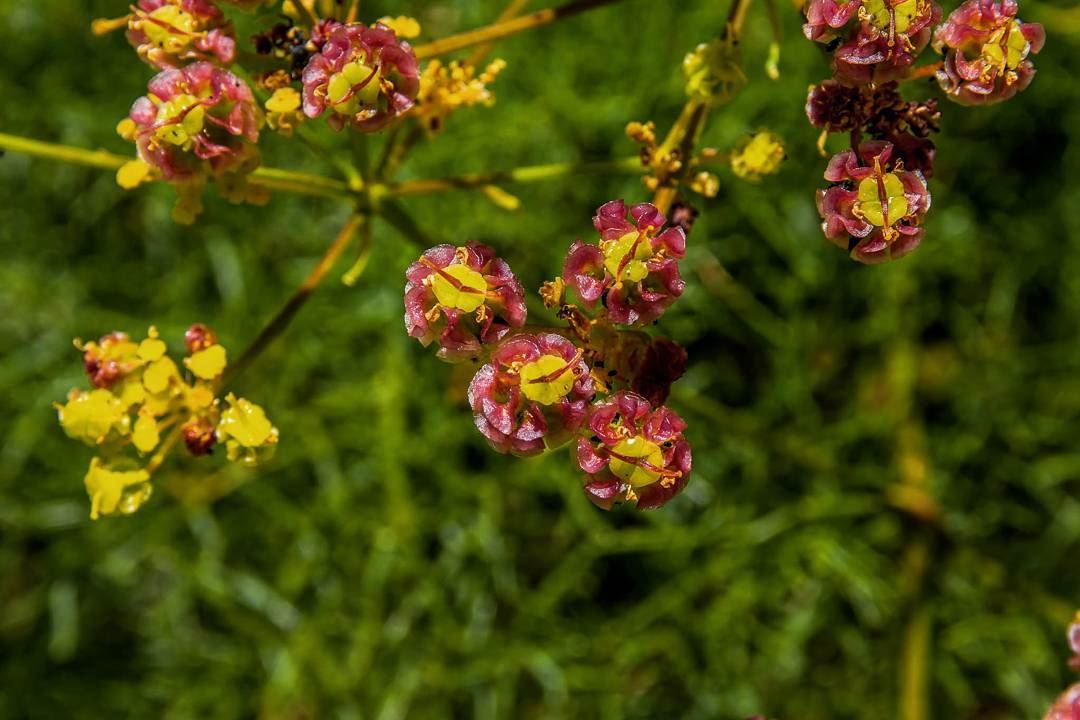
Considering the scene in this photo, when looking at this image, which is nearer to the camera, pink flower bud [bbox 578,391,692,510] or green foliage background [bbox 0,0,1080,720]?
pink flower bud [bbox 578,391,692,510]

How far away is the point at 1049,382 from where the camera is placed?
2.05 meters

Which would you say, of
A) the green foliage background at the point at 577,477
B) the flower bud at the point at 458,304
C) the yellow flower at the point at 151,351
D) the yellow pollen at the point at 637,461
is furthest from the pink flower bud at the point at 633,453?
the green foliage background at the point at 577,477

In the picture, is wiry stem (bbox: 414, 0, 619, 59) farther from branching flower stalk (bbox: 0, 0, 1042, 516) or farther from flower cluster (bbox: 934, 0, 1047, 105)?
flower cluster (bbox: 934, 0, 1047, 105)

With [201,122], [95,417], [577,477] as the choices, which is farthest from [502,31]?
[577,477]

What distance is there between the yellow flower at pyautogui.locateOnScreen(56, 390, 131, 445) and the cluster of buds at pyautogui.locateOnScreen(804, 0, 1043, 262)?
0.69 m

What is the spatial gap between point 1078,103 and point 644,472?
1.61m

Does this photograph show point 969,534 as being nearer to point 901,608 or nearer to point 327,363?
point 901,608

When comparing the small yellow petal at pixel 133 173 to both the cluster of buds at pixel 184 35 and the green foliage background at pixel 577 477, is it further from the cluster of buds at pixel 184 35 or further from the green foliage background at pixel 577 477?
the green foliage background at pixel 577 477

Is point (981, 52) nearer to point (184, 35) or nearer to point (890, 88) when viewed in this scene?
point (890, 88)

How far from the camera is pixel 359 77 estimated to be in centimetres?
93

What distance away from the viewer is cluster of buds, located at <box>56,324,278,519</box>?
40.7 inches

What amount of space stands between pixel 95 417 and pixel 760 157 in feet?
2.27

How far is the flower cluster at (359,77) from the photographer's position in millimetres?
932

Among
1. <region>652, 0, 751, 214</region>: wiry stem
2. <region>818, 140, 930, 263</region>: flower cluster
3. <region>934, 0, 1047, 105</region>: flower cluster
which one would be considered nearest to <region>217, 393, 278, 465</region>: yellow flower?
<region>652, 0, 751, 214</region>: wiry stem
